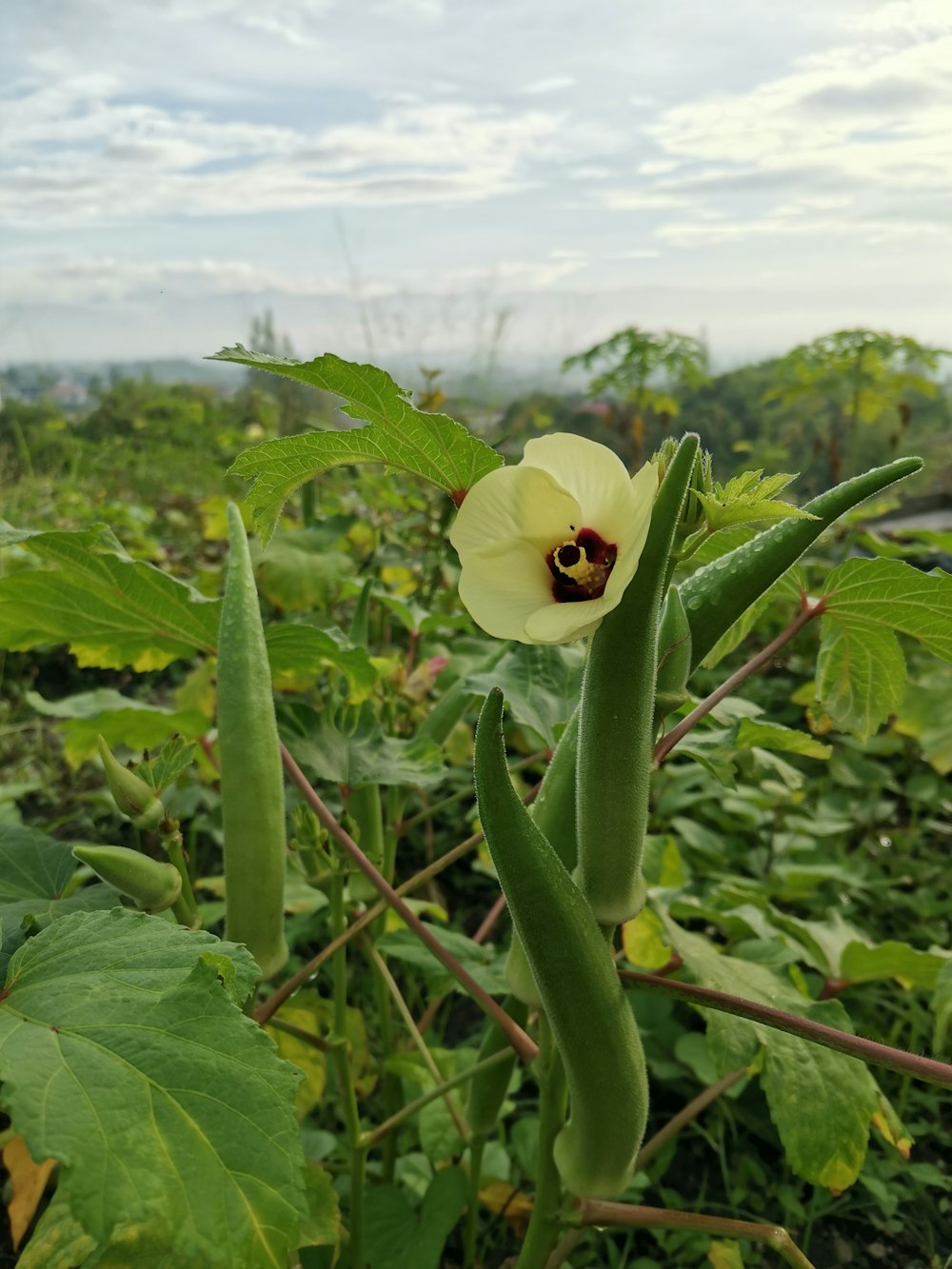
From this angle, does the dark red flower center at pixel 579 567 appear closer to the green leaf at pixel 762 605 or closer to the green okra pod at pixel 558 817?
the green okra pod at pixel 558 817

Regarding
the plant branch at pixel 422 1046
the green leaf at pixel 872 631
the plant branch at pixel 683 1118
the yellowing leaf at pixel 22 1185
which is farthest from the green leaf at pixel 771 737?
the yellowing leaf at pixel 22 1185

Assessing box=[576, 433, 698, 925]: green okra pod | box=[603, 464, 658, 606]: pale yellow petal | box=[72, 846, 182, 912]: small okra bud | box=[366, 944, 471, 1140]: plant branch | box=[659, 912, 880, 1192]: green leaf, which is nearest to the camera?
box=[603, 464, 658, 606]: pale yellow petal

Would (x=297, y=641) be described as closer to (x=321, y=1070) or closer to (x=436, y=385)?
(x=321, y=1070)

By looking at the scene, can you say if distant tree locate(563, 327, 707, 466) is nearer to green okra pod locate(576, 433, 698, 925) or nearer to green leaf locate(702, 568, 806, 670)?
green leaf locate(702, 568, 806, 670)

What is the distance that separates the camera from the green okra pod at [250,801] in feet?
2.92

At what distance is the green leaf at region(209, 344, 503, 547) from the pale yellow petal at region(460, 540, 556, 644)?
0.16 m

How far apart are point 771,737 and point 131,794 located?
622 mm

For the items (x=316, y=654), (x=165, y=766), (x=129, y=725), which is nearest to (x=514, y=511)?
(x=165, y=766)

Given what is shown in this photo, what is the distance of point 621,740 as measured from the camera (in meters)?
0.65

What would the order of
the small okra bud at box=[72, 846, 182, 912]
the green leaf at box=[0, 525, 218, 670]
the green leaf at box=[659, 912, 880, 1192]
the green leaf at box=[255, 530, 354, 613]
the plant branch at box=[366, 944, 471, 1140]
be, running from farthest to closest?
the green leaf at box=[255, 530, 354, 613] < the plant branch at box=[366, 944, 471, 1140] < the green leaf at box=[0, 525, 218, 670] < the green leaf at box=[659, 912, 880, 1192] < the small okra bud at box=[72, 846, 182, 912]

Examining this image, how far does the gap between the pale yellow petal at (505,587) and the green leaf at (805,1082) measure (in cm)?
51

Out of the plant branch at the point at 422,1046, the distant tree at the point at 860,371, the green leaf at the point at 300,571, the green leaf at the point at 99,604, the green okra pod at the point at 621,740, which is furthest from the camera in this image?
the distant tree at the point at 860,371

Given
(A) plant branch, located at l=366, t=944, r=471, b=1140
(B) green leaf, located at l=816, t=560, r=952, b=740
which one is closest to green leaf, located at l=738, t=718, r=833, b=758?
(B) green leaf, located at l=816, t=560, r=952, b=740

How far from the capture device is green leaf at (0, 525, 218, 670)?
0.97 m
